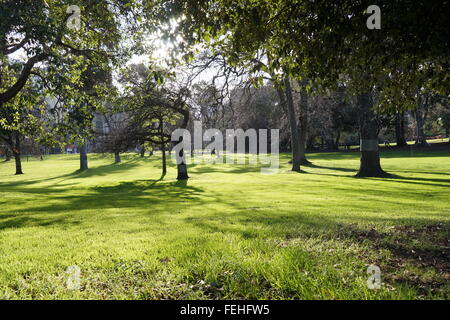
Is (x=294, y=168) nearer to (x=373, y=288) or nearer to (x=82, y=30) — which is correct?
(x=82, y=30)

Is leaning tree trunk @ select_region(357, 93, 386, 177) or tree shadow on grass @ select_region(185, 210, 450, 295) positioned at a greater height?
leaning tree trunk @ select_region(357, 93, 386, 177)

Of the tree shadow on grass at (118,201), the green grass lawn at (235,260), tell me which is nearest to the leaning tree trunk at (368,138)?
the tree shadow on grass at (118,201)

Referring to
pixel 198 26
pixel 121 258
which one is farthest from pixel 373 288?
pixel 198 26

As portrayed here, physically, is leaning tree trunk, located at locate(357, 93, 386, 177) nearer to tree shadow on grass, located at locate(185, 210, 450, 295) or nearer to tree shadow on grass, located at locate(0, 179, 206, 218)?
tree shadow on grass, located at locate(0, 179, 206, 218)

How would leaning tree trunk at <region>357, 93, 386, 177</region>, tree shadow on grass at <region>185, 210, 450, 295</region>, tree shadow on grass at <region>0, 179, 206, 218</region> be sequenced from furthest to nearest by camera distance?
leaning tree trunk at <region>357, 93, 386, 177</region>
tree shadow on grass at <region>0, 179, 206, 218</region>
tree shadow on grass at <region>185, 210, 450, 295</region>

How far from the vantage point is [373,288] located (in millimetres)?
3227

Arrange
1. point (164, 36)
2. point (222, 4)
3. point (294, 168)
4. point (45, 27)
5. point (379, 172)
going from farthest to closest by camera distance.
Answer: point (294, 168) → point (379, 172) → point (45, 27) → point (222, 4) → point (164, 36)

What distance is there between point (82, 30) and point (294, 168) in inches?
867

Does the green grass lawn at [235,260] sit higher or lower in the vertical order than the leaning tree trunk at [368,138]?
lower

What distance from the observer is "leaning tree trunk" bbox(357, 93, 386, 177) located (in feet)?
67.1

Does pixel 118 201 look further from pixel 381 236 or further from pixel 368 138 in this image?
pixel 368 138

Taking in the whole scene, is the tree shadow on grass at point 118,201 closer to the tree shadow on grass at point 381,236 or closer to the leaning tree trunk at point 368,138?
the tree shadow on grass at point 381,236

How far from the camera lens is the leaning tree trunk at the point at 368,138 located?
2046cm

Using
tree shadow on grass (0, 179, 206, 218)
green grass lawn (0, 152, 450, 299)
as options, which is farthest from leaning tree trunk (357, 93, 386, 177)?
green grass lawn (0, 152, 450, 299)
